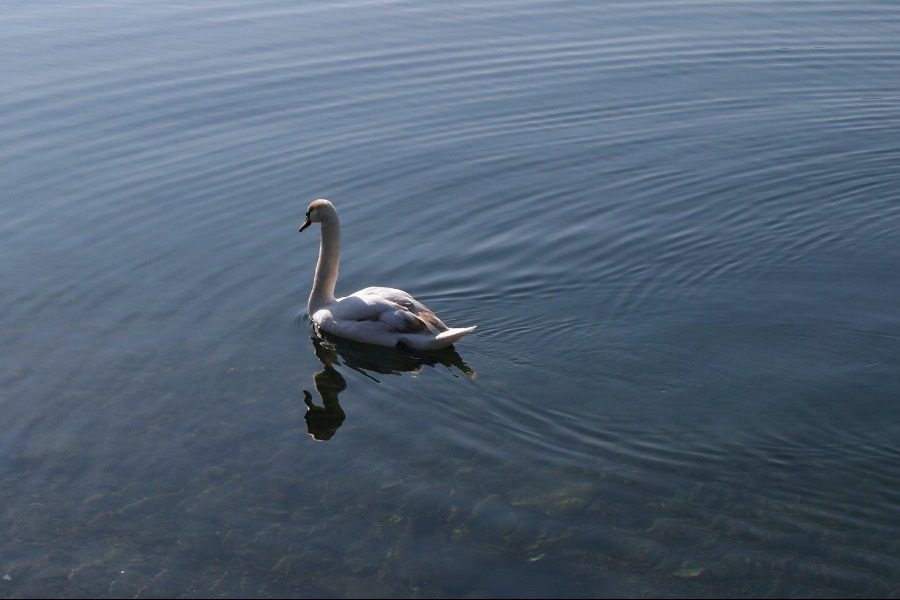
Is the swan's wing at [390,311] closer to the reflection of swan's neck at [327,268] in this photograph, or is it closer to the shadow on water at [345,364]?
the shadow on water at [345,364]

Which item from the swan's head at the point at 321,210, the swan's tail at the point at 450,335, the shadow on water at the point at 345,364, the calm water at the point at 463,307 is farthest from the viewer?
the swan's head at the point at 321,210

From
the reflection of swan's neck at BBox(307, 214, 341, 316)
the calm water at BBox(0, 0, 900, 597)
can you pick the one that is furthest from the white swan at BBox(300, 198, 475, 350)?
the calm water at BBox(0, 0, 900, 597)

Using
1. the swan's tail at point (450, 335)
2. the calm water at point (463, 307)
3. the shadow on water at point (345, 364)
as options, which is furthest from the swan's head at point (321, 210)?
the swan's tail at point (450, 335)

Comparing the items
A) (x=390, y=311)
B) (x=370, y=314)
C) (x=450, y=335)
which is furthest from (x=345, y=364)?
(x=450, y=335)

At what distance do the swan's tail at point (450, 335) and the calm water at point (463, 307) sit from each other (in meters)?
0.27

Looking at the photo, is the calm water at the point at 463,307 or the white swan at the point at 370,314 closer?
the calm water at the point at 463,307

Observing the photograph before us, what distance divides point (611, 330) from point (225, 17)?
1914cm

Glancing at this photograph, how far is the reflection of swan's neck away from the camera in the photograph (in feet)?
56.6

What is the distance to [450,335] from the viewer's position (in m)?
15.6

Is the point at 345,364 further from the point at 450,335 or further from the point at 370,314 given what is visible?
the point at 450,335

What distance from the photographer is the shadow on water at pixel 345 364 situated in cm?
1484

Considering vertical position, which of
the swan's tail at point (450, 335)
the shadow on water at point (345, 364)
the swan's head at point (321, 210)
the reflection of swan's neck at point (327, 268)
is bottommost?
the shadow on water at point (345, 364)

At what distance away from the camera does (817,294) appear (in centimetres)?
1712

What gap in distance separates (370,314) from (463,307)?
154cm
